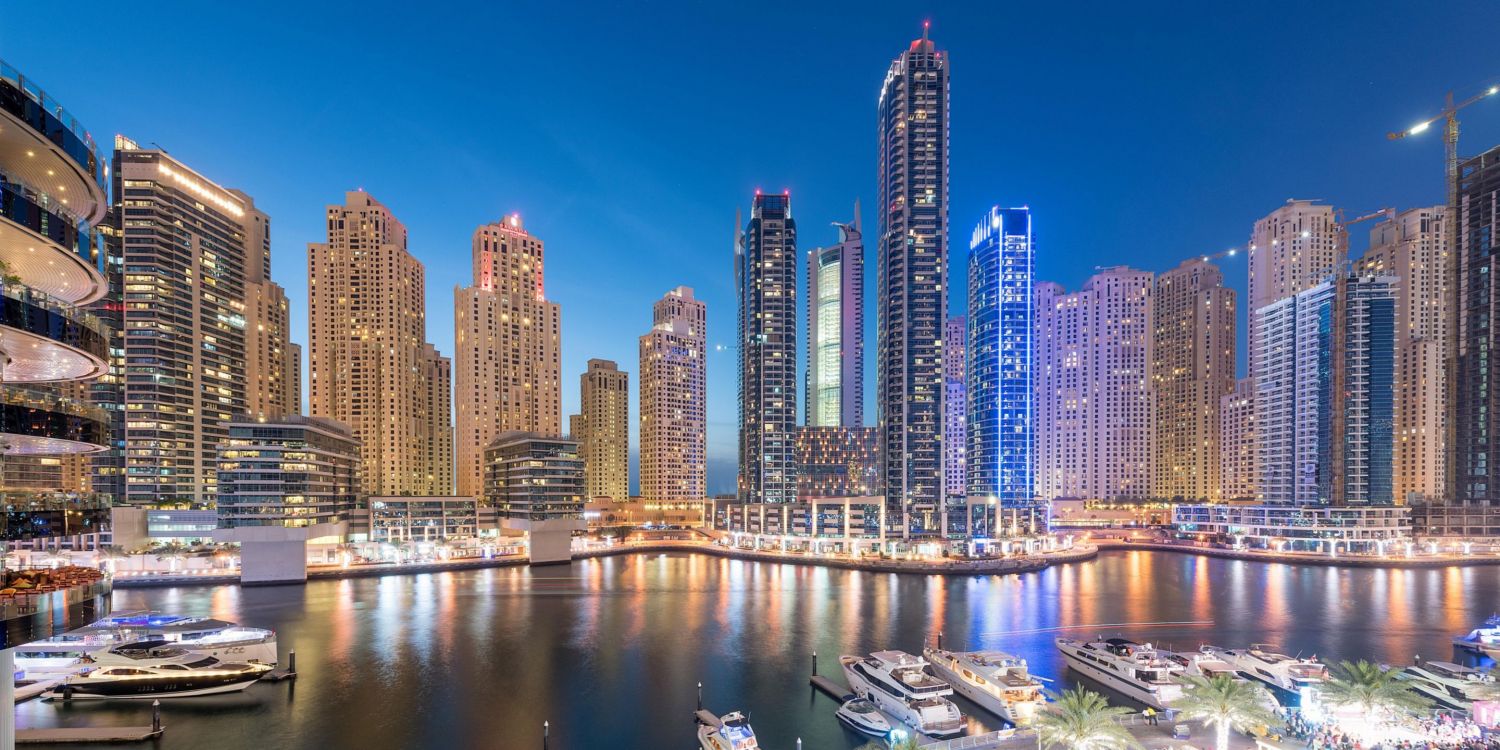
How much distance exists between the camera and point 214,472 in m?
91.9

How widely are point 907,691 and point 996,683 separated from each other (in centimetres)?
489

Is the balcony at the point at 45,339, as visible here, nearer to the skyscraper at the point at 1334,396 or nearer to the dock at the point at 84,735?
the dock at the point at 84,735

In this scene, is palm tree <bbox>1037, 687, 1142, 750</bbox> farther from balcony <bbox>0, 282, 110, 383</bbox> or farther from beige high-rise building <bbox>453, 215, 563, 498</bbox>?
beige high-rise building <bbox>453, 215, 563, 498</bbox>

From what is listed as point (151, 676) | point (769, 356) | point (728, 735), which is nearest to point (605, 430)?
point (769, 356)

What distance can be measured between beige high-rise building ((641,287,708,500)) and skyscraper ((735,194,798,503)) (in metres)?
26.0

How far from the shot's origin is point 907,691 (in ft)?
97.1

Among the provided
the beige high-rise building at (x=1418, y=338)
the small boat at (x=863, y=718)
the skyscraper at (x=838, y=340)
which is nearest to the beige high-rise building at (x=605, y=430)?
the skyscraper at (x=838, y=340)

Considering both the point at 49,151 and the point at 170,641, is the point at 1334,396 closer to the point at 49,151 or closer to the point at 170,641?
the point at 49,151

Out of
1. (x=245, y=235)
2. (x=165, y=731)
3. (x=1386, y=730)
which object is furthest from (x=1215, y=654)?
(x=245, y=235)

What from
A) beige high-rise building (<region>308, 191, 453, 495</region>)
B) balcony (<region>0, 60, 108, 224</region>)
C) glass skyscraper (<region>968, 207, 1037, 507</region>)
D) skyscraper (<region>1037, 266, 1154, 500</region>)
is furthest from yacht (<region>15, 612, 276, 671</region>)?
skyscraper (<region>1037, 266, 1154, 500</region>)

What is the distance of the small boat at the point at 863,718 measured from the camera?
93.5 ft

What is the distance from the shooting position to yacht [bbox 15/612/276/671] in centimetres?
3534

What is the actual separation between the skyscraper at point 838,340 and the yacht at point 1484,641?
134770mm

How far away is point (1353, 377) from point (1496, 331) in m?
15.6
